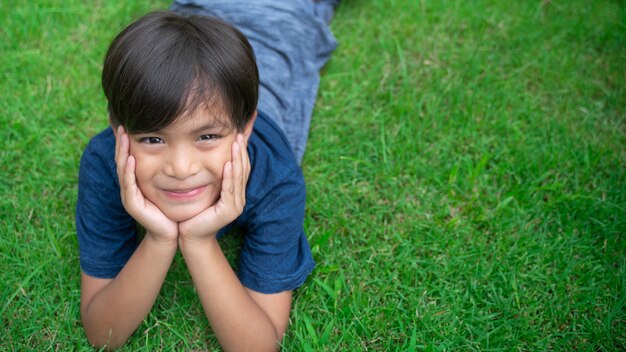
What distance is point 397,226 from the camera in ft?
8.76

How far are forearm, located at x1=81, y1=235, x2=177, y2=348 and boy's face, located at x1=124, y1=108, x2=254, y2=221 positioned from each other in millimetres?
151

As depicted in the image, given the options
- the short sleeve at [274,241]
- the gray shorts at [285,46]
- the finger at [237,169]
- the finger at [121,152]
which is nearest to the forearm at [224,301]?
the short sleeve at [274,241]

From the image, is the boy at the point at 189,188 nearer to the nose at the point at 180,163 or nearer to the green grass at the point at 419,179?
the nose at the point at 180,163

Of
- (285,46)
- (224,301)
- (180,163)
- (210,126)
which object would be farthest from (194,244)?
(285,46)

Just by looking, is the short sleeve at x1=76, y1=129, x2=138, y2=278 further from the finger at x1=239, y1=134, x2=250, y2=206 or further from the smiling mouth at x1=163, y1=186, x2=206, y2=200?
the finger at x1=239, y1=134, x2=250, y2=206

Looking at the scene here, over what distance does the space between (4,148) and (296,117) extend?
140cm

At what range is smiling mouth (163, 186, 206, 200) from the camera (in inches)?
76.9

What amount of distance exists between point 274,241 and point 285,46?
1232mm

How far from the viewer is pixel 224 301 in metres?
2.04

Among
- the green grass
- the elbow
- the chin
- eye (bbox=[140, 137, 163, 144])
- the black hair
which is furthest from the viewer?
the green grass

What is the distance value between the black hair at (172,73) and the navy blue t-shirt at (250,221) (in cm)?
30

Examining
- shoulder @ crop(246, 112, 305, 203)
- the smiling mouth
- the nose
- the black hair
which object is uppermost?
the black hair

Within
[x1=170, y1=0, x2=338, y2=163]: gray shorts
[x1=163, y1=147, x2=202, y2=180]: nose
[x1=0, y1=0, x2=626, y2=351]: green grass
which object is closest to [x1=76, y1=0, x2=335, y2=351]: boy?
[x1=163, y1=147, x2=202, y2=180]: nose

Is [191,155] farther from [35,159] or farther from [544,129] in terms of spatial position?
[544,129]
